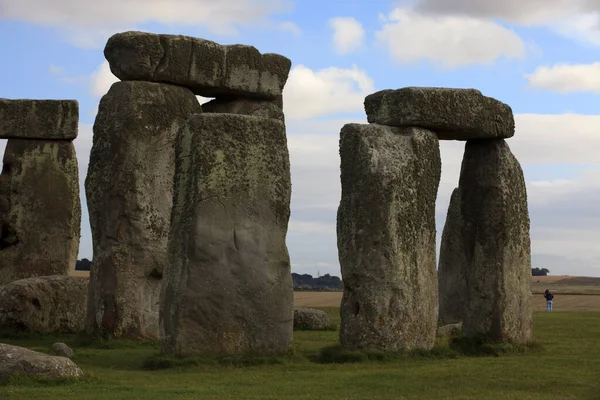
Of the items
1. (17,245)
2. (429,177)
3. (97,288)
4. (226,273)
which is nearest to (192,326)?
(226,273)

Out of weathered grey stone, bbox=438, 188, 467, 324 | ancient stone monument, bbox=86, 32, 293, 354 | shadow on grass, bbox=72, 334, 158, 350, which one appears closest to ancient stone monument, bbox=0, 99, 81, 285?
ancient stone monument, bbox=86, 32, 293, 354

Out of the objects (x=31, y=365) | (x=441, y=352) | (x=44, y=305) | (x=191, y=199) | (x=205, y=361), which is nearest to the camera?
(x=31, y=365)

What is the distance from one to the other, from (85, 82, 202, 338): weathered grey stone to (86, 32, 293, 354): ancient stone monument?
0.9 inches

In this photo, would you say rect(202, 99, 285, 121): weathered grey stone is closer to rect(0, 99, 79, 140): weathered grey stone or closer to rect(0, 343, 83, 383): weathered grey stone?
rect(0, 99, 79, 140): weathered grey stone

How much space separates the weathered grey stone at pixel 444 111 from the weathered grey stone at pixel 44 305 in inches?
308

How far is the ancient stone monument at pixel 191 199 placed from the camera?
18.0m

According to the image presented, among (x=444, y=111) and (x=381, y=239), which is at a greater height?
(x=444, y=111)

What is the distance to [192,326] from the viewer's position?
17906mm

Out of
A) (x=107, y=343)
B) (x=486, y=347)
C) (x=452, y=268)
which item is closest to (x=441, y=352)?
(x=486, y=347)

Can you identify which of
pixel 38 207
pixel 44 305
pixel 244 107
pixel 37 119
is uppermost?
pixel 37 119

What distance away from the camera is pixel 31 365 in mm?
15656

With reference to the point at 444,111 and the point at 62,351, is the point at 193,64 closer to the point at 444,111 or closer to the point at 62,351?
the point at 444,111

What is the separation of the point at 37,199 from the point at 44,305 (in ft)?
24.7

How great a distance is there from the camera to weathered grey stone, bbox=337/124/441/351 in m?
19.0
